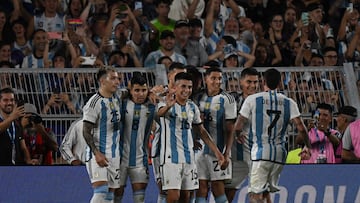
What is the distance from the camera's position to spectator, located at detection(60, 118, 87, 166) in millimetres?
19141

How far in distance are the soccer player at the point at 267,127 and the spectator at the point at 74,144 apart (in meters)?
2.85

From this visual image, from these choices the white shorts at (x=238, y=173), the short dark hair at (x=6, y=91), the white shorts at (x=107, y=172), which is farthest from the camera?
the short dark hair at (x=6, y=91)

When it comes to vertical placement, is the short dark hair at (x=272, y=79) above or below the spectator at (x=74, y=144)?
above

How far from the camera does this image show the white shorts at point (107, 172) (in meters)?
16.8

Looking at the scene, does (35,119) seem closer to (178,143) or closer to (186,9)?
(178,143)

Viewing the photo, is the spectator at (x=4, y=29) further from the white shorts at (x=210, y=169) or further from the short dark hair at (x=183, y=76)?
the short dark hair at (x=183, y=76)

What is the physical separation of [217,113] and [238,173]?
3.49ft

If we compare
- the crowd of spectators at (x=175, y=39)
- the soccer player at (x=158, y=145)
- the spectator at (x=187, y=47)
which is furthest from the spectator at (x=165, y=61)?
the soccer player at (x=158, y=145)

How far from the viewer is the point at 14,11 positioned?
74.6 ft

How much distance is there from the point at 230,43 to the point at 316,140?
3272 mm

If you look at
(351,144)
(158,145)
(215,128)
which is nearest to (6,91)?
(158,145)

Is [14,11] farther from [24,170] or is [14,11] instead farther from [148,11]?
[24,170]

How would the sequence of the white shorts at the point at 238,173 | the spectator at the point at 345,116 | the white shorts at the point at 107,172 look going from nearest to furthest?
the white shorts at the point at 107,172 < the white shorts at the point at 238,173 < the spectator at the point at 345,116

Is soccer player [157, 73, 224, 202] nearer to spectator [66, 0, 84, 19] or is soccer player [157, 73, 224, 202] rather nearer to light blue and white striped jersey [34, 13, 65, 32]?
light blue and white striped jersey [34, 13, 65, 32]
